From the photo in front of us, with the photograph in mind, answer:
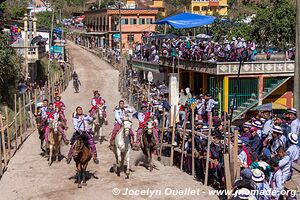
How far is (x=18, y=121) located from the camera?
23.1 meters

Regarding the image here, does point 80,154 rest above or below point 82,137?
below

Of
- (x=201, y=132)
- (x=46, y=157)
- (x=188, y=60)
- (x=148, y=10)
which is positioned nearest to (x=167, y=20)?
(x=188, y=60)

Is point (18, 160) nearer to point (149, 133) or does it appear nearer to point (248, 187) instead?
point (149, 133)

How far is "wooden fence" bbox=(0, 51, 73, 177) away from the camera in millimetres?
18172

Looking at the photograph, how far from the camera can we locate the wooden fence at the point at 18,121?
18172 mm

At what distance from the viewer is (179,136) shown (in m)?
17.5

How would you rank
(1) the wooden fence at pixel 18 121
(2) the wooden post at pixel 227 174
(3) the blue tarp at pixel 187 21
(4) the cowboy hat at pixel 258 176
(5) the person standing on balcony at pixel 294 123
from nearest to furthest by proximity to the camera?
(4) the cowboy hat at pixel 258 176, (2) the wooden post at pixel 227 174, (5) the person standing on balcony at pixel 294 123, (1) the wooden fence at pixel 18 121, (3) the blue tarp at pixel 187 21

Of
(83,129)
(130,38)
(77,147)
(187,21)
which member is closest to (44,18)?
(130,38)

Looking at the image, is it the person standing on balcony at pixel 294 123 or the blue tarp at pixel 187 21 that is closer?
the person standing on balcony at pixel 294 123

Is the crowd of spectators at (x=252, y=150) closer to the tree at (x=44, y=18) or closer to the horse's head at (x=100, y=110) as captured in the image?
the horse's head at (x=100, y=110)

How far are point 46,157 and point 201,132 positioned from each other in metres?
6.37

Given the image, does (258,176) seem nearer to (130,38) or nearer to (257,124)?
(257,124)

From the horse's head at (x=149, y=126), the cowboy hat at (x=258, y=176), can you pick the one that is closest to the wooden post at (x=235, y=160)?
the cowboy hat at (x=258, y=176)

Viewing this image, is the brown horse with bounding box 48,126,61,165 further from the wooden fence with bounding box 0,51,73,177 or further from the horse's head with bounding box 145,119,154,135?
the horse's head with bounding box 145,119,154,135
